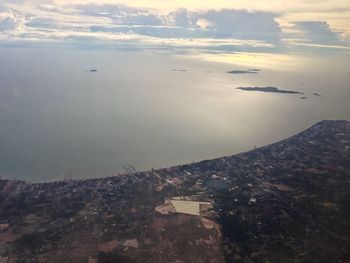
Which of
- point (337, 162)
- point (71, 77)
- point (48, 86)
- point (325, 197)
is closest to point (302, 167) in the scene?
point (337, 162)

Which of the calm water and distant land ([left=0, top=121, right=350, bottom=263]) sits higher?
distant land ([left=0, top=121, right=350, bottom=263])

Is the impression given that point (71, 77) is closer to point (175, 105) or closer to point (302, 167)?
point (175, 105)

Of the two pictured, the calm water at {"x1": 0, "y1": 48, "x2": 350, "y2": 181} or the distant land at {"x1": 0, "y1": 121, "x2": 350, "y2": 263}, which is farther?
the calm water at {"x1": 0, "y1": 48, "x2": 350, "y2": 181}

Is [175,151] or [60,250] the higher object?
[60,250]

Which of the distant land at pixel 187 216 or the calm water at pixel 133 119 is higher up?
the distant land at pixel 187 216

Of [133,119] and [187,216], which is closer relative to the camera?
[187,216]
